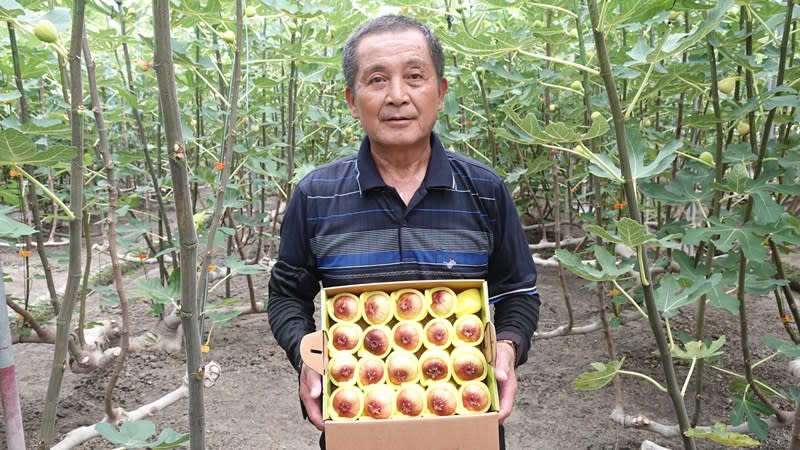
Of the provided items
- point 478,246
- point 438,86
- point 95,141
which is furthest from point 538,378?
point 95,141

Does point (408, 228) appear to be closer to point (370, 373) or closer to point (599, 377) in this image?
point (370, 373)

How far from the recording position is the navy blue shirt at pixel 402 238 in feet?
4.53

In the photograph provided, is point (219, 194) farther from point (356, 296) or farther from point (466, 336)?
point (466, 336)

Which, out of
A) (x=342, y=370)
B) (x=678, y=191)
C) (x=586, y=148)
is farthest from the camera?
(x=678, y=191)

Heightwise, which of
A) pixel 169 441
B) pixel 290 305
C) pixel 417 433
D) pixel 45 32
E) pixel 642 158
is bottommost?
pixel 169 441

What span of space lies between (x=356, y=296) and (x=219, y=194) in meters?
0.69

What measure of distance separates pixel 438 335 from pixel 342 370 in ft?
0.60

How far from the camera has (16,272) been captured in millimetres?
4898

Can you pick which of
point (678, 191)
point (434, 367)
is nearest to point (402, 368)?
point (434, 367)

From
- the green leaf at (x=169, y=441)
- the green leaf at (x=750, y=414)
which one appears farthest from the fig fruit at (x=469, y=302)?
the green leaf at (x=750, y=414)

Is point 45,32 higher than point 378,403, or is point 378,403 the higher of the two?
point 45,32

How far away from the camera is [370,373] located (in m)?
1.10

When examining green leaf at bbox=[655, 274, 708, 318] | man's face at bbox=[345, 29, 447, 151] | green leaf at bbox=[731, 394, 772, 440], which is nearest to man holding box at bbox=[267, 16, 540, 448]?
man's face at bbox=[345, 29, 447, 151]

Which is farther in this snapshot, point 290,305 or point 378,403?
point 290,305
